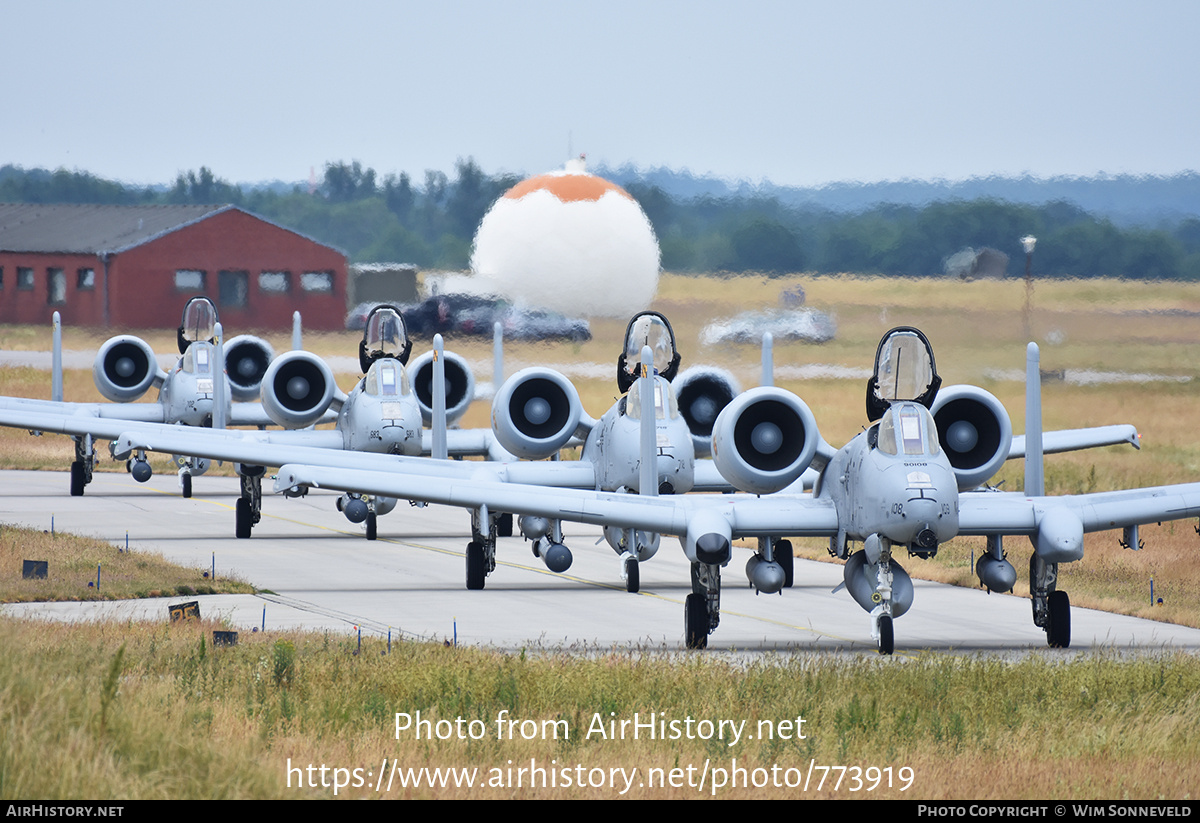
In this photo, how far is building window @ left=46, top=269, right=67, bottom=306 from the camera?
49.4 metres

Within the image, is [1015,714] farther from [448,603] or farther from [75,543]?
[75,543]

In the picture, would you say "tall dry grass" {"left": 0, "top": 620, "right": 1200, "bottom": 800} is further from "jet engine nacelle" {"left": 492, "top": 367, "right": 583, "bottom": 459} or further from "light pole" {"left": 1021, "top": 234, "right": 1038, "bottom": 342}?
"light pole" {"left": 1021, "top": 234, "right": 1038, "bottom": 342}

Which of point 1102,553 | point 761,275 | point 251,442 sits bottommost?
point 1102,553

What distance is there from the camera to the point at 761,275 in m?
30.0

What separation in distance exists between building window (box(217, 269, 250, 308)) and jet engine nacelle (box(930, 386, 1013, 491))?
3061cm

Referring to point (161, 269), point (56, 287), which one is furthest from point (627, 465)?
point (56, 287)

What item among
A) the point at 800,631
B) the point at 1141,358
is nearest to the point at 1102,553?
the point at 1141,358

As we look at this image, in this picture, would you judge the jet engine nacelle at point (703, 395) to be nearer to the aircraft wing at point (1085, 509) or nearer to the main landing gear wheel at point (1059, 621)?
the aircraft wing at point (1085, 509)

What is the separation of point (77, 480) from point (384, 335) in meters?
11.5

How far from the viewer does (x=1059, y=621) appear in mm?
18469

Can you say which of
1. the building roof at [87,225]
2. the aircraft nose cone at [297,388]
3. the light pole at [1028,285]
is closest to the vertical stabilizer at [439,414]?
the aircraft nose cone at [297,388]
